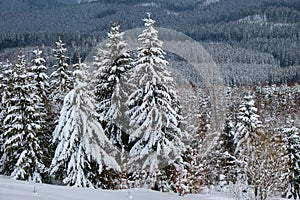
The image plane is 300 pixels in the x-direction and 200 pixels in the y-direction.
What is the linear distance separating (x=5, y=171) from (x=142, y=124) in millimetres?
11817

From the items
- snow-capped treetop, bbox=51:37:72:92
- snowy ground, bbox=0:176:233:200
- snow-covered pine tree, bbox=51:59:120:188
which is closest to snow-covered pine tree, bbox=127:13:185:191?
snow-covered pine tree, bbox=51:59:120:188

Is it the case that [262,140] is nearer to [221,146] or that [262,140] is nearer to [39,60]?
[39,60]

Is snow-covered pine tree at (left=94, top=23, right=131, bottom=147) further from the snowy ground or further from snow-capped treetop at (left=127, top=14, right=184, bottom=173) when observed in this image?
the snowy ground

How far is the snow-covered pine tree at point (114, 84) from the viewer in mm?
23297

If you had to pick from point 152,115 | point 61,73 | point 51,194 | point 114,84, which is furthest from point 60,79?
point 51,194

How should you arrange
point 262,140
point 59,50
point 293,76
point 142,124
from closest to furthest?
point 262,140, point 142,124, point 59,50, point 293,76

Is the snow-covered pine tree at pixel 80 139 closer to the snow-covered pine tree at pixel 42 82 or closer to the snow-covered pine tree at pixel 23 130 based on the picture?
the snow-covered pine tree at pixel 23 130

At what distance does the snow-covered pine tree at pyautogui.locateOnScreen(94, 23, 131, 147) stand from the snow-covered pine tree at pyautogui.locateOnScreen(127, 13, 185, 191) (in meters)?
1.39

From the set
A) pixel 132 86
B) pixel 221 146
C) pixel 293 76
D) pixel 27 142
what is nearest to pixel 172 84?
pixel 132 86

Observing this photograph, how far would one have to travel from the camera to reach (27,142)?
2377 centimetres

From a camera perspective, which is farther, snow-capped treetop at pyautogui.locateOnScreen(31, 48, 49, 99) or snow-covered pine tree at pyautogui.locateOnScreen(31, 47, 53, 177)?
snow-capped treetop at pyautogui.locateOnScreen(31, 48, 49, 99)

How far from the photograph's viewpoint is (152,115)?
2138 centimetres

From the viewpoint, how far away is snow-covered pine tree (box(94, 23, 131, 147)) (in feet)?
76.4

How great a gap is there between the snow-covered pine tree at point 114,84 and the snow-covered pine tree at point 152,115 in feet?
4.55
